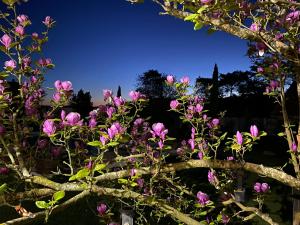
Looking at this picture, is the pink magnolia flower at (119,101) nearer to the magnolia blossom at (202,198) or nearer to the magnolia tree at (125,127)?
the magnolia tree at (125,127)

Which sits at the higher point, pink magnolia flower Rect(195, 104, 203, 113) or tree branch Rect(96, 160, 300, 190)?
pink magnolia flower Rect(195, 104, 203, 113)

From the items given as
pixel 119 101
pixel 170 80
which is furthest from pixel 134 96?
pixel 170 80

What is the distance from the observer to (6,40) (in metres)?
3.04

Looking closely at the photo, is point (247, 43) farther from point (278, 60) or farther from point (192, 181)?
point (192, 181)

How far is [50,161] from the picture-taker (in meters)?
4.43

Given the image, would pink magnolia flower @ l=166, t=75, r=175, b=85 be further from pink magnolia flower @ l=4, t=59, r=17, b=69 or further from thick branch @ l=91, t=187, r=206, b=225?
pink magnolia flower @ l=4, t=59, r=17, b=69

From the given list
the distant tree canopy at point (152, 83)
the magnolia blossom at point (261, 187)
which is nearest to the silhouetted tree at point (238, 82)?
the distant tree canopy at point (152, 83)

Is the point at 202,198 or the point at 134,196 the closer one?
the point at 134,196

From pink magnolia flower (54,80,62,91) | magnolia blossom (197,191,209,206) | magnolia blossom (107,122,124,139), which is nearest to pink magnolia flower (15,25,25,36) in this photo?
pink magnolia flower (54,80,62,91)

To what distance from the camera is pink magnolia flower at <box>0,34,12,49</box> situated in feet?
9.94

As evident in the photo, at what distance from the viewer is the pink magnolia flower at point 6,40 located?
3.03m

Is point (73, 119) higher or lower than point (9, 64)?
lower

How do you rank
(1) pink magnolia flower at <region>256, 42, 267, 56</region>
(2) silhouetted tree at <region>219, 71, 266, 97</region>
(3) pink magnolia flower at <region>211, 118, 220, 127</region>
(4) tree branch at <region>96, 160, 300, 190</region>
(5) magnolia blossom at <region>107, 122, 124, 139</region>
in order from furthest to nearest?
1. (2) silhouetted tree at <region>219, 71, 266, 97</region>
2. (3) pink magnolia flower at <region>211, 118, 220, 127</region>
3. (1) pink magnolia flower at <region>256, 42, 267, 56</region>
4. (4) tree branch at <region>96, 160, 300, 190</region>
5. (5) magnolia blossom at <region>107, 122, 124, 139</region>

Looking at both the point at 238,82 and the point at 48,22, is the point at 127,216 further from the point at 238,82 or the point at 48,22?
the point at 238,82
